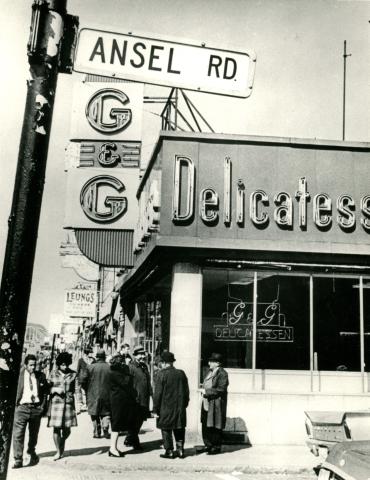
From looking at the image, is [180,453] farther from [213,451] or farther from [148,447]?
[148,447]

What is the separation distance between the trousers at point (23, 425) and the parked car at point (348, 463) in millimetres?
5803

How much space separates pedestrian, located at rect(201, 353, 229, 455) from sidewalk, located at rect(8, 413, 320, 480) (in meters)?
0.25

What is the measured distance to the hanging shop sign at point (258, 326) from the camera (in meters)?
12.7

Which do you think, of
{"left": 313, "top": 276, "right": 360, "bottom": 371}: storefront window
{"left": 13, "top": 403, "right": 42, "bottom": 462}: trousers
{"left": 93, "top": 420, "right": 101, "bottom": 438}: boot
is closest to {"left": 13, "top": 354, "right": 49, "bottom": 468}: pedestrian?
{"left": 13, "top": 403, "right": 42, "bottom": 462}: trousers

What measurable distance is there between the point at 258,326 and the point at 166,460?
3517 mm

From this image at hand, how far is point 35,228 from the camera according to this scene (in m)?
4.20

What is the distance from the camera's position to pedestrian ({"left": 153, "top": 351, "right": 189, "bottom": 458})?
34.2 ft

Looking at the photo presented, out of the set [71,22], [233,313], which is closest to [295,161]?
[233,313]

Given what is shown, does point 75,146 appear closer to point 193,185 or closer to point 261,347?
point 193,185

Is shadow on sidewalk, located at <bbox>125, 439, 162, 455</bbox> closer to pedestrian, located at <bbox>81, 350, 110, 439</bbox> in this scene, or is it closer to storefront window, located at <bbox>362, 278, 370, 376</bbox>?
pedestrian, located at <bbox>81, 350, 110, 439</bbox>

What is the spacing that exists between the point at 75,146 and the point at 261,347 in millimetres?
5436

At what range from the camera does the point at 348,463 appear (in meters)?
4.73

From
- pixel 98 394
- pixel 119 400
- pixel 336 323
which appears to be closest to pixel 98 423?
pixel 98 394

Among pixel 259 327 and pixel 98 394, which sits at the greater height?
pixel 259 327
